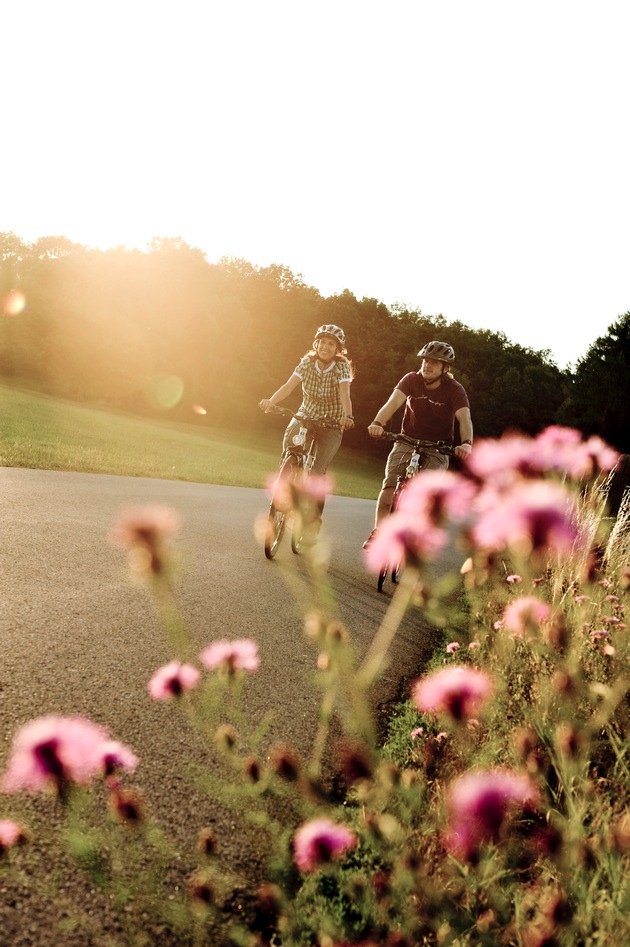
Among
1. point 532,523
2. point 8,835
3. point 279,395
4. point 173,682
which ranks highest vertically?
point 279,395

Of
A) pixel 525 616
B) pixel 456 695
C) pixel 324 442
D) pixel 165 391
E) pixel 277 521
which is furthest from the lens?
pixel 165 391

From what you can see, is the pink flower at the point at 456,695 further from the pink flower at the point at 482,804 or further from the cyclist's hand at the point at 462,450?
the cyclist's hand at the point at 462,450

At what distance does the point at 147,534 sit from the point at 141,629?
9.79ft

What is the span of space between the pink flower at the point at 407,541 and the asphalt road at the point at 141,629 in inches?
46.9

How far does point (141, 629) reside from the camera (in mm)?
4027

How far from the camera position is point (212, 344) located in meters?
46.5

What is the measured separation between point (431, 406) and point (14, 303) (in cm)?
4539

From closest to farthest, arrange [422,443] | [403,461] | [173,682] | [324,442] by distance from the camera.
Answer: [173,682] < [422,443] < [403,461] < [324,442]

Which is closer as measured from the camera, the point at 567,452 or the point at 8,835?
the point at 8,835

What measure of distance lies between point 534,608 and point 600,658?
1.74 metres

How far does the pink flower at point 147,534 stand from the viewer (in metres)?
1.22

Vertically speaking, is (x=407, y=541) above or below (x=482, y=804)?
above

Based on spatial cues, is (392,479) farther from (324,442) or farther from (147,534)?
(147,534)

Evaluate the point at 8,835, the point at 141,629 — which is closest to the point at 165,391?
the point at 141,629
